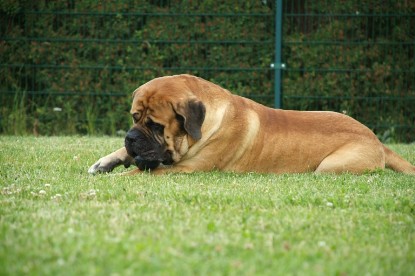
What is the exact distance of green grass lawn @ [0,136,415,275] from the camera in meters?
3.13

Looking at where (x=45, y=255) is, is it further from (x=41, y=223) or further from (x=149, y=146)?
(x=149, y=146)

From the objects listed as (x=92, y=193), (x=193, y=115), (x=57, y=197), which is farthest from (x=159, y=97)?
(x=57, y=197)

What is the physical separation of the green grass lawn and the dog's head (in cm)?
27

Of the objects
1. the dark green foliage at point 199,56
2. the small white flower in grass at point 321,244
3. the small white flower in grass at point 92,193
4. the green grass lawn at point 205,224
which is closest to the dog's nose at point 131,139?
the green grass lawn at point 205,224

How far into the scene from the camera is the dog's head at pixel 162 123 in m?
5.93

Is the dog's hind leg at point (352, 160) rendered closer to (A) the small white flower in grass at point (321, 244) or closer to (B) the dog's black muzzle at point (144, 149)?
(B) the dog's black muzzle at point (144, 149)

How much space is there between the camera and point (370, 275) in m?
3.09

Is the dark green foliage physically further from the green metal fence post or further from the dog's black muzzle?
the dog's black muzzle

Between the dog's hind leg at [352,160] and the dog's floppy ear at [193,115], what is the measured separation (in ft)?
3.73

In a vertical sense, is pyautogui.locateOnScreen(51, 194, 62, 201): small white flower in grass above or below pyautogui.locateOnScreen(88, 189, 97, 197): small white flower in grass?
above

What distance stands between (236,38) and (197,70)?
2.49ft

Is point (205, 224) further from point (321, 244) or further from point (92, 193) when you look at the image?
point (92, 193)

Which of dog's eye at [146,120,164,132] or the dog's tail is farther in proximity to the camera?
the dog's tail

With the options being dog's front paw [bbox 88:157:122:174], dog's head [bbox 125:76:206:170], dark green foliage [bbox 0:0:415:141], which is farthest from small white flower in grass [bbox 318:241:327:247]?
dark green foliage [bbox 0:0:415:141]
